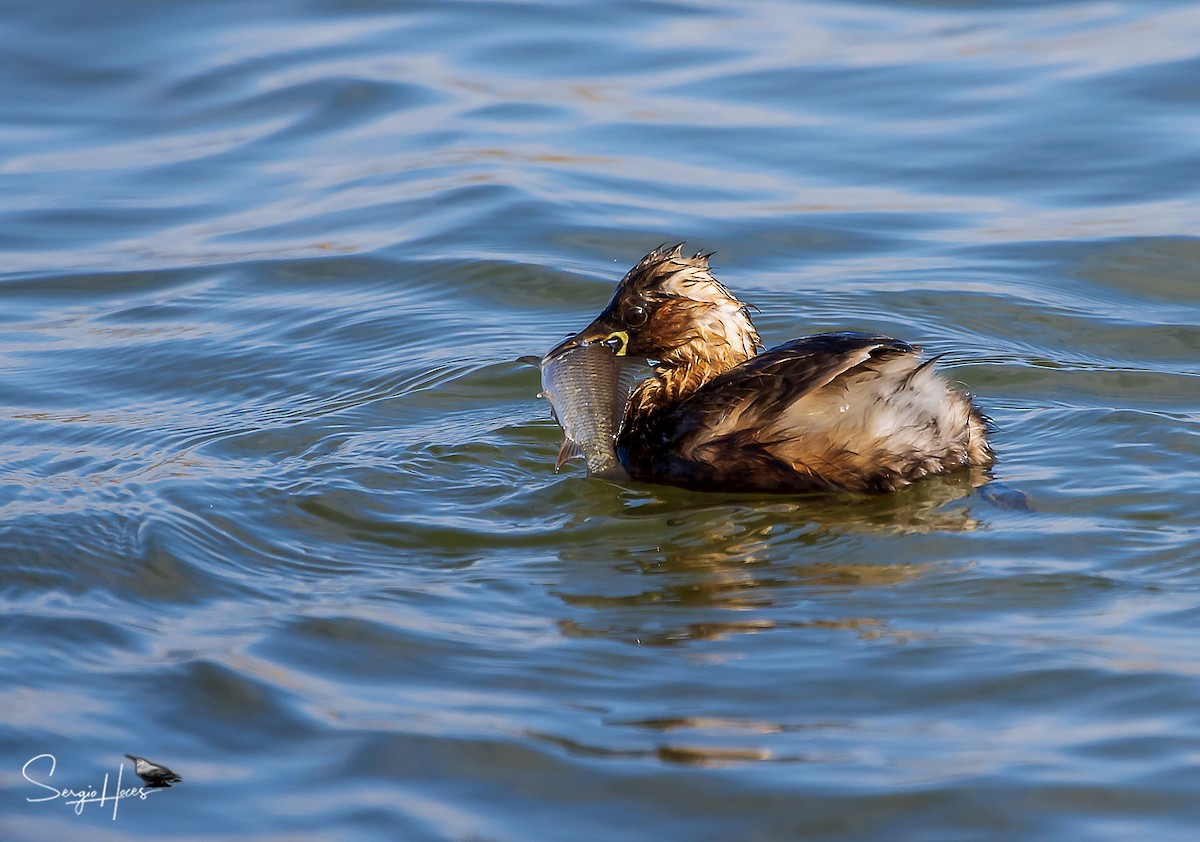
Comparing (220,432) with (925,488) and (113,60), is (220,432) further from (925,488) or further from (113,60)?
(113,60)

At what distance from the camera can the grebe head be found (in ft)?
22.3

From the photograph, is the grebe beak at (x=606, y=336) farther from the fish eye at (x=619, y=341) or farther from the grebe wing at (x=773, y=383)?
the grebe wing at (x=773, y=383)

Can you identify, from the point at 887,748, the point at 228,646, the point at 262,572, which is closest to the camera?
the point at 887,748

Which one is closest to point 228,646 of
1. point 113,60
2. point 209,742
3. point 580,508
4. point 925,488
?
point 209,742

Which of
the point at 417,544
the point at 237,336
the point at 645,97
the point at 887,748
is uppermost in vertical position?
the point at 645,97

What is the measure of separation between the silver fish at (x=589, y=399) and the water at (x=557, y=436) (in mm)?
165

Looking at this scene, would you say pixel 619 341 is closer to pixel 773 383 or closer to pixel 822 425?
pixel 773 383

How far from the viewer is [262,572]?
540 centimetres

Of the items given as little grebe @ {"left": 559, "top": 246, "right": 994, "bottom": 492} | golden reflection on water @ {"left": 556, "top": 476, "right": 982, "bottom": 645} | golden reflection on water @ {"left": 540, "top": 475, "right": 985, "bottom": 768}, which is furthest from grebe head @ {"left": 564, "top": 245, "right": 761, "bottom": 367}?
golden reflection on water @ {"left": 556, "top": 476, "right": 982, "bottom": 645}

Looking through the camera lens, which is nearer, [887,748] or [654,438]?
[887,748]

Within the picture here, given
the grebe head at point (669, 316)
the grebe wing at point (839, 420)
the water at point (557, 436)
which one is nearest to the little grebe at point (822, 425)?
the grebe wing at point (839, 420)

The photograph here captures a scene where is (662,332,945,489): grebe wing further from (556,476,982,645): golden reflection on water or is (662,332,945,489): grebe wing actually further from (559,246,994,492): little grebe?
(556,476,982,645): golden reflection on water

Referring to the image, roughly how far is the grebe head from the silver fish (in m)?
0.36

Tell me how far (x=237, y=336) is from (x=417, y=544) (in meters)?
2.98
